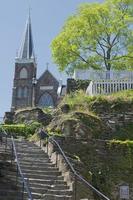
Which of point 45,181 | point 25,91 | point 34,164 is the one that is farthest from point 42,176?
point 25,91

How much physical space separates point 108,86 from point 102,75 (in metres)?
1.59

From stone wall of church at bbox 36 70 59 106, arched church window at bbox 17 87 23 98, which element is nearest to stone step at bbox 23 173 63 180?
stone wall of church at bbox 36 70 59 106

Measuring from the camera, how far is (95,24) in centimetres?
3372

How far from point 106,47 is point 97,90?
25.3 feet

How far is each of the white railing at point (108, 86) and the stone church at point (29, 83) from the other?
45131 mm

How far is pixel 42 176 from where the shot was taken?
1591 centimetres

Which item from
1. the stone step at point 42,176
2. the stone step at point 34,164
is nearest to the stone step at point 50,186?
the stone step at point 42,176

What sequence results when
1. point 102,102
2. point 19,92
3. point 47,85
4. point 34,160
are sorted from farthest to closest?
point 19,92 < point 47,85 < point 102,102 < point 34,160

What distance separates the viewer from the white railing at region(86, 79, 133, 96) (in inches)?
1080

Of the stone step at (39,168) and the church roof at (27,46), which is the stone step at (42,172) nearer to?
the stone step at (39,168)

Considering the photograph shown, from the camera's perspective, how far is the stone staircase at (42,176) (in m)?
14.7

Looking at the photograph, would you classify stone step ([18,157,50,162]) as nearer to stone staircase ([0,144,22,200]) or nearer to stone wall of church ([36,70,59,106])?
stone staircase ([0,144,22,200])

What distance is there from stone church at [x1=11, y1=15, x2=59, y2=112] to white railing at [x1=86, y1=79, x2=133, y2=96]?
1777 inches

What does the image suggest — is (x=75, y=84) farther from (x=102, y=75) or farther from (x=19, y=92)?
(x=19, y=92)
